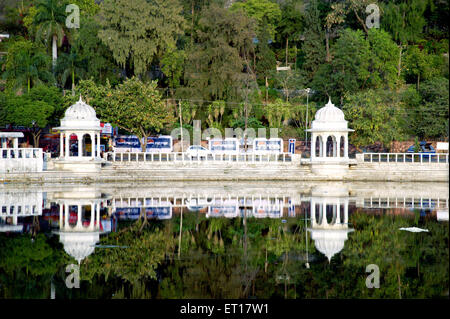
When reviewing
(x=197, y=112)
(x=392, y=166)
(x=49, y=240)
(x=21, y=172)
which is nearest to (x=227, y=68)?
(x=197, y=112)

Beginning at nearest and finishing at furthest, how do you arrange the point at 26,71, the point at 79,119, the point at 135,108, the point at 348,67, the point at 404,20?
1. the point at 79,119
2. the point at 135,108
3. the point at 26,71
4. the point at 348,67
5. the point at 404,20

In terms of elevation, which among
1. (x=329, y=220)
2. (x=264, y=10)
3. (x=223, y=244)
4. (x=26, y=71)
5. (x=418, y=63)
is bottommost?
(x=223, y=244)

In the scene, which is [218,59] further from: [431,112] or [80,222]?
[80,222]

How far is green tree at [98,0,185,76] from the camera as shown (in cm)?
4597

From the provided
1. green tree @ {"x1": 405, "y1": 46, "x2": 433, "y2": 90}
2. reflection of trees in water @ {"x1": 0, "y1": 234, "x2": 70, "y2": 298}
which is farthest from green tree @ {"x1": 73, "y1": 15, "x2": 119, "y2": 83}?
reflection of trees in water @ {"x1": 0, "y1": 234, "x2": 70, "y2": 298}

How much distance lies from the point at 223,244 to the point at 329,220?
5.09 meters

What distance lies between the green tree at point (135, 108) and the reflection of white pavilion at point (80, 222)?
40.4 feet

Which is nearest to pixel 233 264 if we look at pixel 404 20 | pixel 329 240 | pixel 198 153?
pixel 329 240

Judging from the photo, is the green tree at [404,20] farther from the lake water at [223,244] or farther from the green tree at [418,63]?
the lake water at [223,244]

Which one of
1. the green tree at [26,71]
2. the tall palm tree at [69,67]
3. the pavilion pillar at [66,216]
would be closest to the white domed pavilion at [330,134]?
the pavilion pillar at [66,216]

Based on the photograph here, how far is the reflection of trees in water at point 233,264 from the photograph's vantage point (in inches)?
514

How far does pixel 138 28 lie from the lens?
46094mm

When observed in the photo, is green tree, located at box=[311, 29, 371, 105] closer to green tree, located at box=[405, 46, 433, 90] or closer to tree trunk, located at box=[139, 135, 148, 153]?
green tree, located at box=[405, 46, 433, 90]
